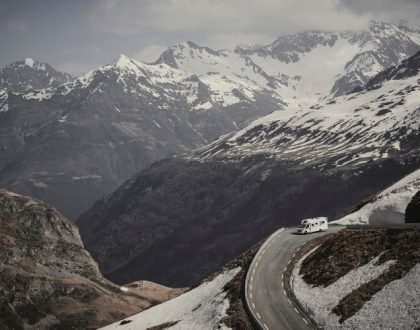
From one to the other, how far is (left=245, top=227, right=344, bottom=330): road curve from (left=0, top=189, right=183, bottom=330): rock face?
Result: 238 ft

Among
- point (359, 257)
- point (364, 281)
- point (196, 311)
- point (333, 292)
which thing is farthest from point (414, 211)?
point (196, 311)

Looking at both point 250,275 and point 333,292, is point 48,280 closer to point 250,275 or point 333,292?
point 250,275

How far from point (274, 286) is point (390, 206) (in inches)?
908

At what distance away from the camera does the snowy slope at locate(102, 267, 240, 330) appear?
59.1 m

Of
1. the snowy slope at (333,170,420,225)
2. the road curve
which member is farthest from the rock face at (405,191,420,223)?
the road curve

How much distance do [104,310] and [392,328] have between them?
113 metres

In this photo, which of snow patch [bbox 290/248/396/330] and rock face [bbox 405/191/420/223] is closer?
snow patch [bbox 290/248/396/330]

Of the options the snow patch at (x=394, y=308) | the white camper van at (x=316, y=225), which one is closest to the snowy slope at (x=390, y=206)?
the white camper van at (x=316, y=225)

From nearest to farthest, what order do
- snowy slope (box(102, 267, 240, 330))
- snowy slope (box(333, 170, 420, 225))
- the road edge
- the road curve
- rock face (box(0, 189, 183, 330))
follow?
the road curve
the road edge
snowy slope (box(102, 267, 240, 330))
snowy slope (box(333, 170, 420, 225))
rock face (box(0, 189, 183, 330))

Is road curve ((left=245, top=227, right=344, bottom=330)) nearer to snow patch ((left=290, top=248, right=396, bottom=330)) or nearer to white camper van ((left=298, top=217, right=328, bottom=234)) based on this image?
snow patch ((left=290, top=248, right=396, bottom=330))

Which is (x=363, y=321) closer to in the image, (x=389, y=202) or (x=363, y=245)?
(x=363, y=245)

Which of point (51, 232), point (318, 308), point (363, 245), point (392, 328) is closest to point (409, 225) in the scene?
point (363, 245)

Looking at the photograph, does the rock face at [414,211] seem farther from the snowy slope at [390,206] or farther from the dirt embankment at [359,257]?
the snowy slope at [390,206]

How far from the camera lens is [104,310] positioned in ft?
472
